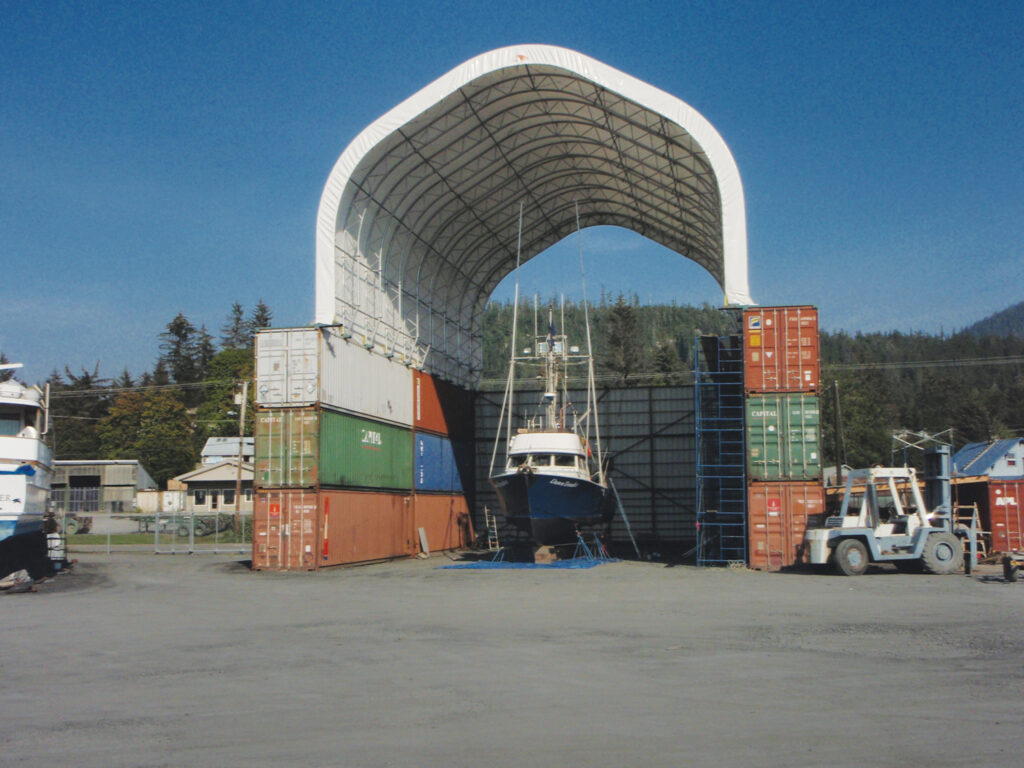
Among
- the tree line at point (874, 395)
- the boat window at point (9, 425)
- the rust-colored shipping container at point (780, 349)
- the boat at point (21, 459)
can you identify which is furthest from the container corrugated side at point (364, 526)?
the tree line at point (874, 395)

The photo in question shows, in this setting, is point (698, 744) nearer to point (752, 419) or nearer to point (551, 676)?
point (551, 676)

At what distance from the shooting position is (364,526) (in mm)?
30438

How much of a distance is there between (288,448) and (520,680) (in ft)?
62.1

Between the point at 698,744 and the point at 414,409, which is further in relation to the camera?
the point at 414,409

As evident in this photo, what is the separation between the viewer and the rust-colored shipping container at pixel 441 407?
36.3 m

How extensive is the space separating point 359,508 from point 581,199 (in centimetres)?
1805

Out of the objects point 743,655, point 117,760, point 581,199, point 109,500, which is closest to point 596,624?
point 743,655

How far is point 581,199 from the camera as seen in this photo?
40219 millimetres

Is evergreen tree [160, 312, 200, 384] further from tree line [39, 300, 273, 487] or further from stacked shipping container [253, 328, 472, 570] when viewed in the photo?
stacked shipping container [253, 328, 472, 570]

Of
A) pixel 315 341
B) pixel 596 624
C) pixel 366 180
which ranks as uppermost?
pixel 366 180

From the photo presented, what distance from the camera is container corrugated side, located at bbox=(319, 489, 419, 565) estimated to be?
27969 millimetres

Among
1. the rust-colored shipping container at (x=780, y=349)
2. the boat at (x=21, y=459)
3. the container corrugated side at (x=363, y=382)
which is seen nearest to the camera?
the boat at (x=21, y=459)

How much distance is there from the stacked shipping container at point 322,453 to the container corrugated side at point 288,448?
31mm

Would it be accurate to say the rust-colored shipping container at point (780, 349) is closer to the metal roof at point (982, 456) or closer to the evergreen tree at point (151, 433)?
the metal roof at point (982, 456)
